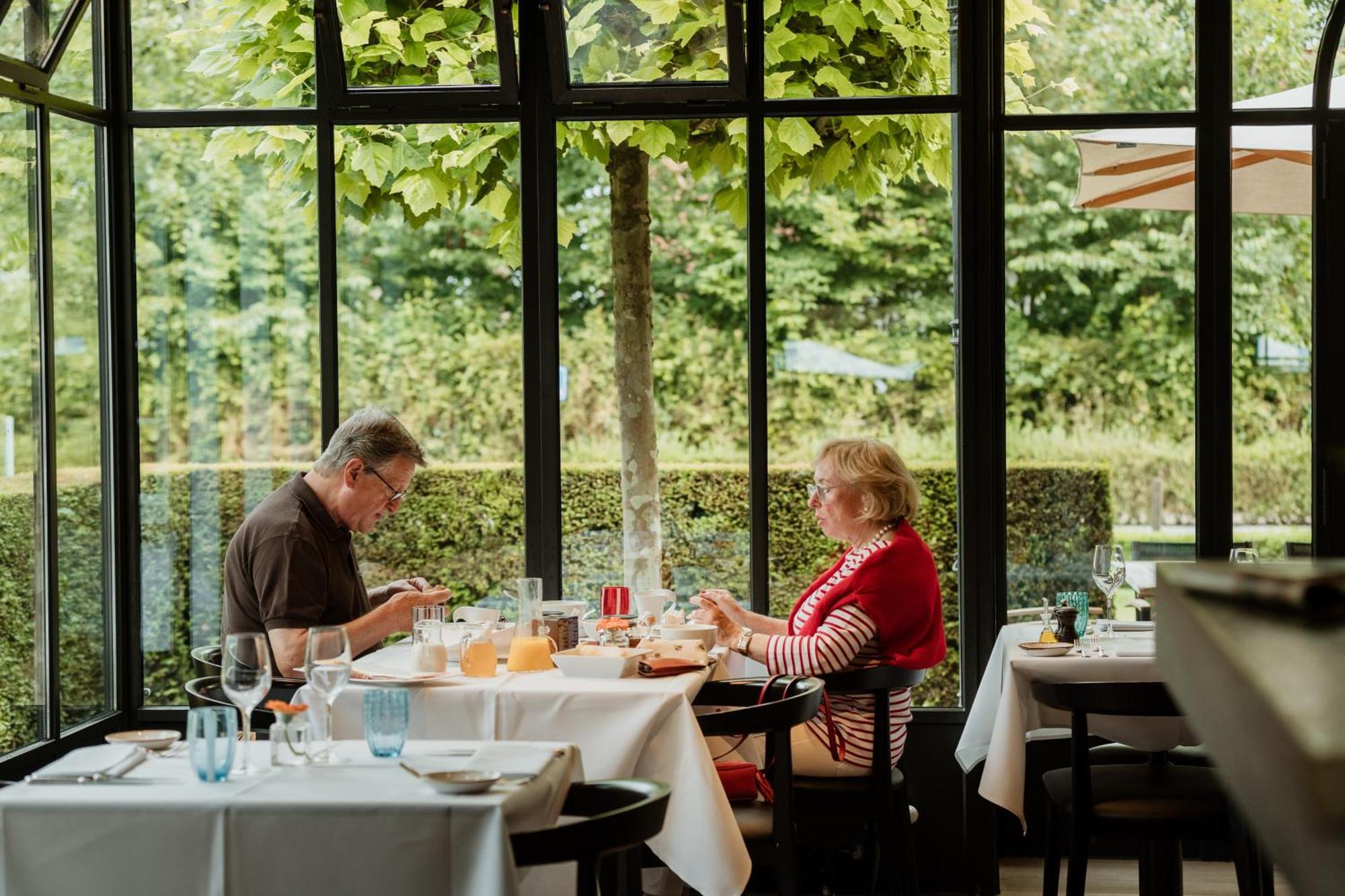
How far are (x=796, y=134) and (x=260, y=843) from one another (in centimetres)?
352

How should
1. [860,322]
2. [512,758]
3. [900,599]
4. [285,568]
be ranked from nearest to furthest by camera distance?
1. [512,758]
2. [285,568]
3. [900,599]
4. [860,322]

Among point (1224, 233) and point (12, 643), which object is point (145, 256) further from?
point (1224, 233)

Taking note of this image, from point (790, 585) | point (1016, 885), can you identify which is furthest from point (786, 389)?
point (1016, 885)

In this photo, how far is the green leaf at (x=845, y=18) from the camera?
16.7 ft

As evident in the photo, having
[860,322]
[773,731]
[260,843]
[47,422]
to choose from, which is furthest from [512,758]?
[860,322]

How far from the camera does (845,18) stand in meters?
5.09

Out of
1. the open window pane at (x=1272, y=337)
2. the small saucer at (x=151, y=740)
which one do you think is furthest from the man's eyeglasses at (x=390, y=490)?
the open window pane at (x=1272, y=337)

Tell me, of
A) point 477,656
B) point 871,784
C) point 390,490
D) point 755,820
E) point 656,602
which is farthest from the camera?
point 656,602

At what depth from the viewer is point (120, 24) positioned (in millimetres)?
5156

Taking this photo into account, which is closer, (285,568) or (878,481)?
(285,568)

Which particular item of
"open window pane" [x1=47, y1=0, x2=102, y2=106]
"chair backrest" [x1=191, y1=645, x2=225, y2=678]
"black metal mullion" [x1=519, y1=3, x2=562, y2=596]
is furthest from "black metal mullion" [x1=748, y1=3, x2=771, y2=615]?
"open window pane" [x1=47, y1=0, x2=102, y2=106]

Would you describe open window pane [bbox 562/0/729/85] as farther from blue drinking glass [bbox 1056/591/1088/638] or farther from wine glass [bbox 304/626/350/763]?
wine glass [bbox 304/626/350/763]

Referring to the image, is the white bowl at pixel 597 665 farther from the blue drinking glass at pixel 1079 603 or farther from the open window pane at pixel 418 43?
the open window pane at pixel 418 43

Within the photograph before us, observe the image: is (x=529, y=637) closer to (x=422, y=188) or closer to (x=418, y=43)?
(x=422, y=188)
